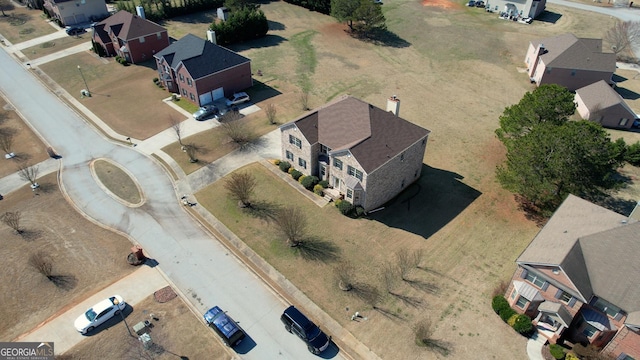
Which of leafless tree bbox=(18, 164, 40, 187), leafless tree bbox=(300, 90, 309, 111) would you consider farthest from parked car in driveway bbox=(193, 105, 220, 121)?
leafless tree bbox=(18, 164, 40, 187)

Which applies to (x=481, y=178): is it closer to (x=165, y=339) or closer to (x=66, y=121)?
(x=165, y=339)

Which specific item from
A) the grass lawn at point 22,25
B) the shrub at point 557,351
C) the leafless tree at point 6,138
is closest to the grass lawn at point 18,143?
the leafless tree at point 6,138

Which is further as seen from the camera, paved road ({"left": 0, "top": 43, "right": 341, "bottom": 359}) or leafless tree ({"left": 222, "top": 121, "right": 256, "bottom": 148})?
leafless tree ({"left": 222, "top": 121, "right": 256, "bottom": 148})

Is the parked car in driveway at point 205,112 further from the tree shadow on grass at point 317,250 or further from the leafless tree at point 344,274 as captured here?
the leafless tree at point 344,274

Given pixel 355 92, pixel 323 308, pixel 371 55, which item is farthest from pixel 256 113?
pixel 323 308

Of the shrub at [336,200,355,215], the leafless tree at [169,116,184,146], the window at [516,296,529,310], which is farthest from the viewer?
the leafless tree at [169,116,184,146]

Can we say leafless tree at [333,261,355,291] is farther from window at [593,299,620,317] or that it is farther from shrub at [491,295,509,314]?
window at [593,299,620,317]
